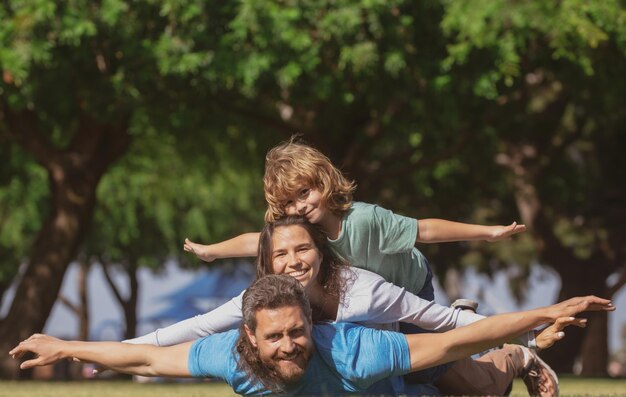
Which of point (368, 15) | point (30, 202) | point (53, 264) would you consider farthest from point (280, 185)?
point (30, 202)

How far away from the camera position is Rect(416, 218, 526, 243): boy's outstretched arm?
7.28 m

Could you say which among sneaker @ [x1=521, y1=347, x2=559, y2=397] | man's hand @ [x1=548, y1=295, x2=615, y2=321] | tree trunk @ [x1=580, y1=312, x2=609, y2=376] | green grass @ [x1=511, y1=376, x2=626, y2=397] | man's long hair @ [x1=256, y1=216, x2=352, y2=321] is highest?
man's long hair @ [x1=256, y1=216, x2=352, y2=321]

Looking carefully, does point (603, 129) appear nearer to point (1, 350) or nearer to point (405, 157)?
point (405, 157)

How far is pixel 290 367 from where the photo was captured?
6168 mm

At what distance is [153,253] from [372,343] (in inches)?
976

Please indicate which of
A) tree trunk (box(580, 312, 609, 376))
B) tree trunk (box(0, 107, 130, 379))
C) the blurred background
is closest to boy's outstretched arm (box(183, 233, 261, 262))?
the blurred background

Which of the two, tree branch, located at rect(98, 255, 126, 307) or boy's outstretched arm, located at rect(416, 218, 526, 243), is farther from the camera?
tree branch, located at rect(98, 255, 126, 307)

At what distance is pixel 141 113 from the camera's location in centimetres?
1777

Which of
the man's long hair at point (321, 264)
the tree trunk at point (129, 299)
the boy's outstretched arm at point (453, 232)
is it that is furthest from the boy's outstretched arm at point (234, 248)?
the tree trunk at point (129, 299)

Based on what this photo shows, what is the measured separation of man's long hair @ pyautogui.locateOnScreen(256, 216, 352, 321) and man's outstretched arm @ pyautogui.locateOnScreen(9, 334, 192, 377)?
650 mm

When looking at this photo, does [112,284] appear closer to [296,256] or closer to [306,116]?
[306,116]

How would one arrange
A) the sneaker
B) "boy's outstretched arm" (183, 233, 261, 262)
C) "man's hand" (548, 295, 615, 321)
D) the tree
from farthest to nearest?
the tree → the sneaker → "boy's outstretched arm" (183, 233, 261, 262) → "man's hand" (548, 295, 615, 321)

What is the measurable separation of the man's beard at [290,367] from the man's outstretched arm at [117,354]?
1.87ft

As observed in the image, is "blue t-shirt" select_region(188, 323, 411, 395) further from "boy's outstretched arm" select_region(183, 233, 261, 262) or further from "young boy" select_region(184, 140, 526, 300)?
"boy's outstretched arm" select_region(183, 233, 261, 262)
